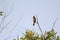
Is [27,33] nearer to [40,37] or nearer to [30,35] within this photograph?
[30,35]

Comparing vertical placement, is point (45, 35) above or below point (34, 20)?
below

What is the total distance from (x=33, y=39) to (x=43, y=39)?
21 centimetres

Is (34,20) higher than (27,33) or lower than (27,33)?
higher

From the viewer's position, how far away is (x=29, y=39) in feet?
8.98

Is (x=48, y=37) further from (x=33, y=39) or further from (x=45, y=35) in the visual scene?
(x=33, y=39)

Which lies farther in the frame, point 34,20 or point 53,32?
point 53,32

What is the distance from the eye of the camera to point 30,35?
277cm

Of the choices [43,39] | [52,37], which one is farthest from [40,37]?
[52,37]

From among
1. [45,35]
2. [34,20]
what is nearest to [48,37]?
[45,35]

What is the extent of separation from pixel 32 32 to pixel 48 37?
334mm

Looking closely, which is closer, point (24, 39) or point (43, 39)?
point (43, 39)

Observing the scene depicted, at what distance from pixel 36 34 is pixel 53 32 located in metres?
0.34

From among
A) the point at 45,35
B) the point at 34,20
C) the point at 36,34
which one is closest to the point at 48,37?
the point at 45,35

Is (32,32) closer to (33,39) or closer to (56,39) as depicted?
(33,39)
